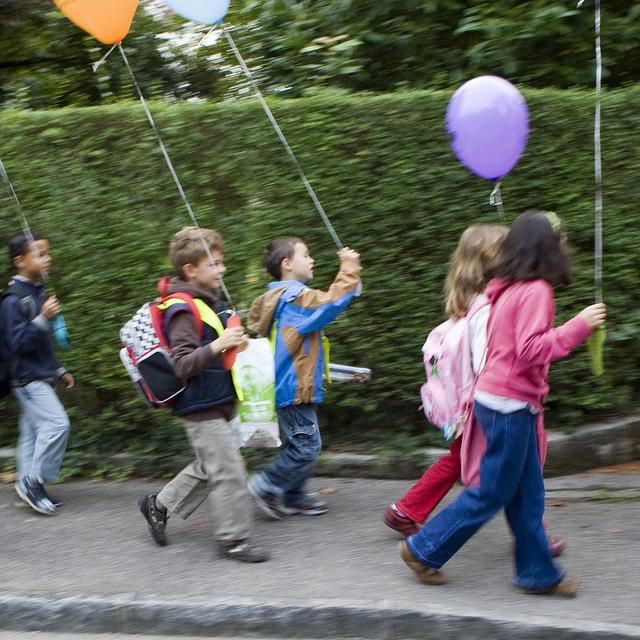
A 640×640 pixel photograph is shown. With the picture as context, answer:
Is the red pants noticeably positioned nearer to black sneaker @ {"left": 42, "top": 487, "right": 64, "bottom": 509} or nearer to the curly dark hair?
the curly dark hair

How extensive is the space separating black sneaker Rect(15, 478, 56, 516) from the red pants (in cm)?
211

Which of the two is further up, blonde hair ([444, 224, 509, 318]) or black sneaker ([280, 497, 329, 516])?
blonde hair ([444, 224, 509, 318])

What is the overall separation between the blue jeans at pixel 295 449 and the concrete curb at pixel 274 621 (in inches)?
41.3

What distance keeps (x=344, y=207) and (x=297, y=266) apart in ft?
3.23

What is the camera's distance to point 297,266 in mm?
4902

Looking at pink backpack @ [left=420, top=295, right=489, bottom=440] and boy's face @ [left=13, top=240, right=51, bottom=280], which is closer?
pink backpack @ [left=420, top=295, right=489, bottom=440]

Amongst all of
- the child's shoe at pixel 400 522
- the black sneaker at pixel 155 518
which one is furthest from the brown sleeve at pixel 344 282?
the black sneaker at pixel 155 518

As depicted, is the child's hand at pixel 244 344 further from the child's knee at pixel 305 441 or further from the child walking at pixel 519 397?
the child walking at pixel 519 397

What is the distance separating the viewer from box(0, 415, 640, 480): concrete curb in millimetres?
5695

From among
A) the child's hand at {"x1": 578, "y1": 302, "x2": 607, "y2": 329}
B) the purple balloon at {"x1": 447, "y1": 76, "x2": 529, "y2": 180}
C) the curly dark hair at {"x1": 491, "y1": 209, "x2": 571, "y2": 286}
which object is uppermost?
the purple balloon at {"x1": 447, "y1": 76, "x2": 529, "y2": 180}

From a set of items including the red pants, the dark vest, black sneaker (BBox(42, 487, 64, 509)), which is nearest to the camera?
the dark vest

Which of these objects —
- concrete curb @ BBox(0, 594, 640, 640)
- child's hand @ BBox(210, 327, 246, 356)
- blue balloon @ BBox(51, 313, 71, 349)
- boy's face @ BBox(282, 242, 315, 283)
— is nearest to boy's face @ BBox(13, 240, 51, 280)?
blue balloon @ BBox(51, 313, 71, 349)

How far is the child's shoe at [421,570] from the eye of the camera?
160 inches

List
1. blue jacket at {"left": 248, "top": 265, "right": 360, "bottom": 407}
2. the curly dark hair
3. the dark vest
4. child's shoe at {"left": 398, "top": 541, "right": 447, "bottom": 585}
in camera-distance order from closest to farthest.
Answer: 1. the curly dark hair
2. child's shoe at {"left": 398, "top": 541, "right": 447, "bottom": 585}
3. the dark vest
4. blue jacket at {"left": 248, "top": 265, "right": 360, "bottom": 407}
